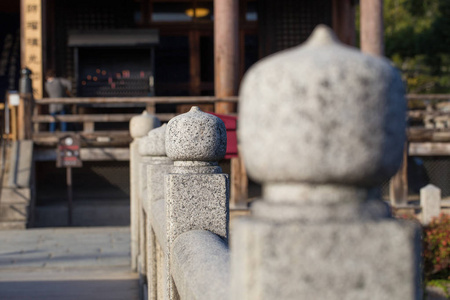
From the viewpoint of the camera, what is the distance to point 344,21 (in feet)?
55.4

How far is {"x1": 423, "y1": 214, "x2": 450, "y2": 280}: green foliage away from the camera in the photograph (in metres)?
8.26

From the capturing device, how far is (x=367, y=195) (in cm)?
116

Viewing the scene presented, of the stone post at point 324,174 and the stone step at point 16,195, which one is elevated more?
the stone post at point 324,174

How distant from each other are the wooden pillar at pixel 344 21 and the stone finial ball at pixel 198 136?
565 inches

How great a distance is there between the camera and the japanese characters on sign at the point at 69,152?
40.9 ft

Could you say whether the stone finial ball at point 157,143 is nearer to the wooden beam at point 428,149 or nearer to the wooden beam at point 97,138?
the wooden beam at point 97,138

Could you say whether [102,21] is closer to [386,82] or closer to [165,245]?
[165,245]

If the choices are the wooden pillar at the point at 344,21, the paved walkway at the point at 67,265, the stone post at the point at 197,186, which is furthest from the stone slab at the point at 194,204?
the wooden pillar at the point at 344,21

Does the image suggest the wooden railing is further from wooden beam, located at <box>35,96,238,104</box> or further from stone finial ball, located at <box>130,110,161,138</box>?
stone finial ball, located at <box>130,110,161,138</box>

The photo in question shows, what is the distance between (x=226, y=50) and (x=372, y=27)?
3019 millimetres

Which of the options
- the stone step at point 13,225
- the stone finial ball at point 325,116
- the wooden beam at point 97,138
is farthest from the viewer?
the wooden beam at point 97,138

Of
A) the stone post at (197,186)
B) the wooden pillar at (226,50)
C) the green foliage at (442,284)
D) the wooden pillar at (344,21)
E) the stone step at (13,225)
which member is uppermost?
the wooden pillar at (344,21)

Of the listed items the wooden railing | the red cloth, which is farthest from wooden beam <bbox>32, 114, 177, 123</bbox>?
the red cloth

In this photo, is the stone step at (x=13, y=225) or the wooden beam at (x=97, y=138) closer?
the stone step at (x=13, y=225)
